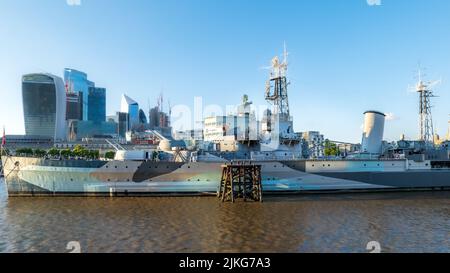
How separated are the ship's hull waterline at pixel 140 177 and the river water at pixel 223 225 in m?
1.87

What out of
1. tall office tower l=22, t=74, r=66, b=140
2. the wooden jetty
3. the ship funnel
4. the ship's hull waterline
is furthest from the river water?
tall office tower l=22, t=74, r=66, b=140

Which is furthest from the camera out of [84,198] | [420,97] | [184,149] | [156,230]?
[420,97]

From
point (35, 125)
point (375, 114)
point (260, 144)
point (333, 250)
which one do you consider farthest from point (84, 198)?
point (35, 125)

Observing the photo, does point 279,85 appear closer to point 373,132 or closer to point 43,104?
point 373,132

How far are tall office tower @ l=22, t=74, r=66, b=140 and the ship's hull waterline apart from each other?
117 meters

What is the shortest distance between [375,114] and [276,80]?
1150 cm

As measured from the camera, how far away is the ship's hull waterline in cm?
2619

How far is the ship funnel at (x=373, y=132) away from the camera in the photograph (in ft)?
105

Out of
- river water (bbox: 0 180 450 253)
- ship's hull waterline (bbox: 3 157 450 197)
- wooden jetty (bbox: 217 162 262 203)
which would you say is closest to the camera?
river water (bbox: 0 180 450 253)

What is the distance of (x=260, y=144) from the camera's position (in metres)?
32.1

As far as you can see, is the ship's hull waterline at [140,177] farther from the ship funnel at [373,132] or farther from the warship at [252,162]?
the ship funnel at [373,132]

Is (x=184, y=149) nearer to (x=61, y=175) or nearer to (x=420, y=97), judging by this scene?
(x=61, y=175)

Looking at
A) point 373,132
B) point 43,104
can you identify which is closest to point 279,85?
point 373,132

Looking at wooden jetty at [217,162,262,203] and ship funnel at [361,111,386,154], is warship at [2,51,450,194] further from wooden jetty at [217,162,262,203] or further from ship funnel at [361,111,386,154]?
wooden jetty at [217,162,262,203]
